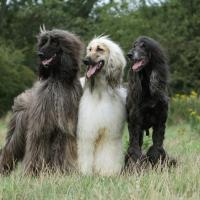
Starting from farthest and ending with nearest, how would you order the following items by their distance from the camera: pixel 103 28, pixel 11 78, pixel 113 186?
pixel 103 28, pixel 11 78, pixel 113 186

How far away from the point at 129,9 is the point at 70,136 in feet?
86.9

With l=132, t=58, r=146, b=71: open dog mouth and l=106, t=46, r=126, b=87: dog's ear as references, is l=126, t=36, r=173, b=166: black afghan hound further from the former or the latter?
l=106, t=46, r=126, b=87: dog's ear

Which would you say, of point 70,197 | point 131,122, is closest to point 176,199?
point 70,197

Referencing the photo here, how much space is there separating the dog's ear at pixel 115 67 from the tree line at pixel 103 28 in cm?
1737

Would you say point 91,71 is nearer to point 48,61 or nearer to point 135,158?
point 48,61

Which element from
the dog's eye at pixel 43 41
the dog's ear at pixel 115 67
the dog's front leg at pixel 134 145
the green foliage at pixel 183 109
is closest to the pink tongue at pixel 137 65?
the dog's ear at pixel 115 67

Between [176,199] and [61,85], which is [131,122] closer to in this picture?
[61,85]

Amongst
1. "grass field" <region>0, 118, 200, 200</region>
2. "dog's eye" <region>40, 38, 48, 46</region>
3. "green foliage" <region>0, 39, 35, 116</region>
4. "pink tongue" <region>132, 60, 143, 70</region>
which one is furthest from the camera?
"green foliage" <region>0, 39, 35, 116</region>

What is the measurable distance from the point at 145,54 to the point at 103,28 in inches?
976

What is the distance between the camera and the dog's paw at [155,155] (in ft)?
24.3

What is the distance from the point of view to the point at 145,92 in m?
7.35

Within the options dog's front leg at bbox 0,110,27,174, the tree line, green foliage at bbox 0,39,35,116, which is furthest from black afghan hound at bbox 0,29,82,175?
green foliage at bbox 0,39,35,116

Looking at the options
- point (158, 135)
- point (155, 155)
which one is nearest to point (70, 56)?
point (158, 135)

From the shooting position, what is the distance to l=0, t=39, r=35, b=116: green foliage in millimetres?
25797
